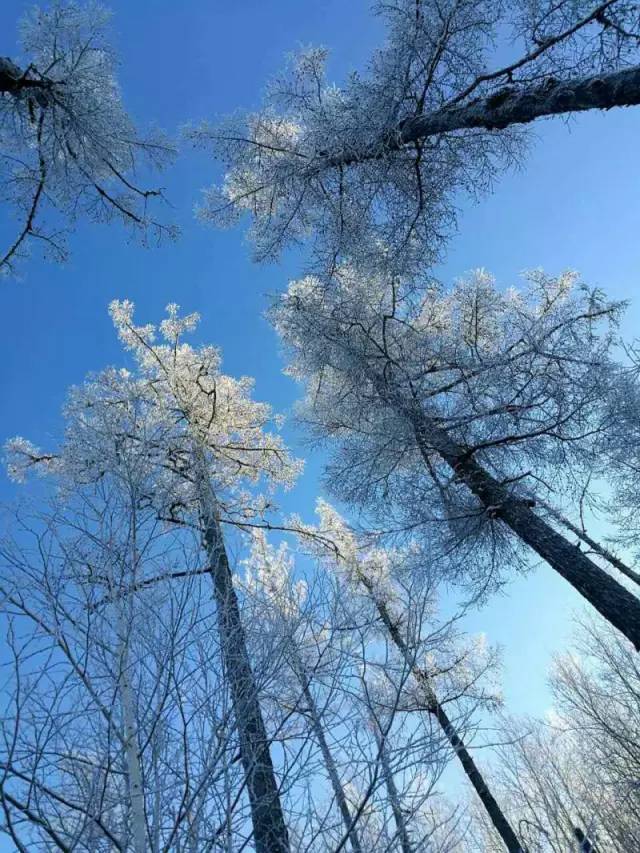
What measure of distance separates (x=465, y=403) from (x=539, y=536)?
1.89m

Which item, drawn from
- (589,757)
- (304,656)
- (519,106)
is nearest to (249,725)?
(304,656)

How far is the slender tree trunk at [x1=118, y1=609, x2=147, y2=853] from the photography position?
1.78 meters

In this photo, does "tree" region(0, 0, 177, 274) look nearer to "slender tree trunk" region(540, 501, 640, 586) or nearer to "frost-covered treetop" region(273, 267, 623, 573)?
"frost-covered treetop" region(273, 267, 623, 573)

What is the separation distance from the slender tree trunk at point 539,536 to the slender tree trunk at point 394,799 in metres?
2.93

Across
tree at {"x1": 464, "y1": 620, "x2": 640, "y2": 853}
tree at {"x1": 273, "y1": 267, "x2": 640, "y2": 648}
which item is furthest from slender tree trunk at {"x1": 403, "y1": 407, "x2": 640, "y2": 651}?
tree at {"x1": 464, "y1": 620, "x2": 640, "y2": 853}

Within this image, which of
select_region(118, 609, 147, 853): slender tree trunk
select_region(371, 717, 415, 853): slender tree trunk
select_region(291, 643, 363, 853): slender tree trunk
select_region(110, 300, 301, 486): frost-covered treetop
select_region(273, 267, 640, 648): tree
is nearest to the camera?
select_region(118, 609, 147, 853): slender tree trunk

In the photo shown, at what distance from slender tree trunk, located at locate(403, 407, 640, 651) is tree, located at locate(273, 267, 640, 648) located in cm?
1

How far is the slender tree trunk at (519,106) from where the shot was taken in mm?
3566

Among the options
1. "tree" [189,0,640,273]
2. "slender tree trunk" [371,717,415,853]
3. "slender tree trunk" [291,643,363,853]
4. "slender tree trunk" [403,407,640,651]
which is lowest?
"slender tree trunk" [371,717,415,853]

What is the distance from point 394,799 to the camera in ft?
6.88

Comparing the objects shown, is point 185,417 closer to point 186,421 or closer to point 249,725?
point 186,421

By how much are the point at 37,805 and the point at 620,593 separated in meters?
4.36

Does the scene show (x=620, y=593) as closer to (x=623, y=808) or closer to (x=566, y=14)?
(x=566, y=14)

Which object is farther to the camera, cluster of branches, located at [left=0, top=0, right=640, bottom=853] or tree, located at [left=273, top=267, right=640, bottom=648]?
tree, located at [left=273, top=267, right=640, bottom=648]
